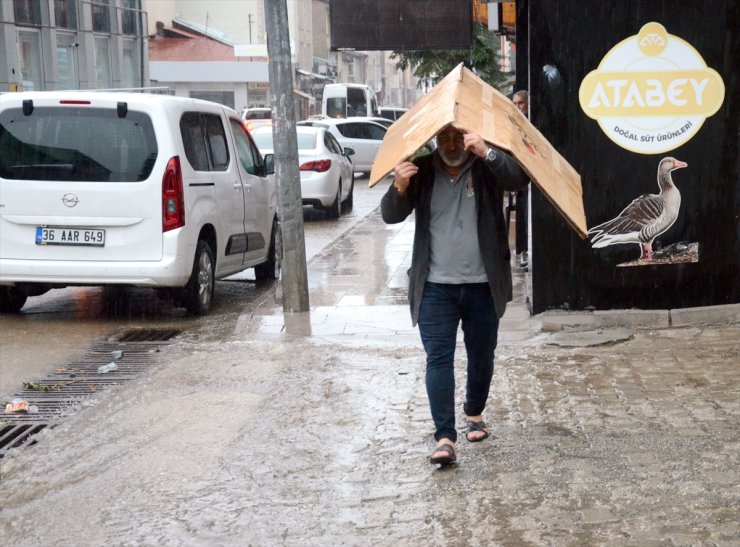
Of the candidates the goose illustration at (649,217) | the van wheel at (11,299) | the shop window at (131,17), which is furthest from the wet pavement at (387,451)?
the shop window at (131,17)

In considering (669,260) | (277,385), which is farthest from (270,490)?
(669,260)

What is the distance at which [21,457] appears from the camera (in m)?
5.96

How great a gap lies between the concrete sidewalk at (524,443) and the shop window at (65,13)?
28741 millimetres

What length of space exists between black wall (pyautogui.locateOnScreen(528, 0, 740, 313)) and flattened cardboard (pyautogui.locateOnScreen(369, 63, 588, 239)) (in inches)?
103

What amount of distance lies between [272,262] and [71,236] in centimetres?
330

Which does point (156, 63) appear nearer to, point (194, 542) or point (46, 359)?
point (46, 359)

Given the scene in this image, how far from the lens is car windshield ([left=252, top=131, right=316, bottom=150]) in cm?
1933

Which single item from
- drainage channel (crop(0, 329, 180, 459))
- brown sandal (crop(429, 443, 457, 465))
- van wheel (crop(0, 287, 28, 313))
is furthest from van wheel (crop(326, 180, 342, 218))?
brown sandal (crop(429, 443, 457, 465))

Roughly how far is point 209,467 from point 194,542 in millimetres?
979

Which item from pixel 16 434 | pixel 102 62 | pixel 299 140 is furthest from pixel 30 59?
pixel 16 434

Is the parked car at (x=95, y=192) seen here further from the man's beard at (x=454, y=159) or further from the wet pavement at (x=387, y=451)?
the man's beard at (x=454, y=159)

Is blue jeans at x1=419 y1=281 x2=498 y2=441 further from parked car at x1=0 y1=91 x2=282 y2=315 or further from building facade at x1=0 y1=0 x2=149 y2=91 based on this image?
building facade at x1=0 y1=0 x2=149 y2=91

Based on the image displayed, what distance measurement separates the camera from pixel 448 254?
5.46m

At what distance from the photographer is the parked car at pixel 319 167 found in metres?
19.0
